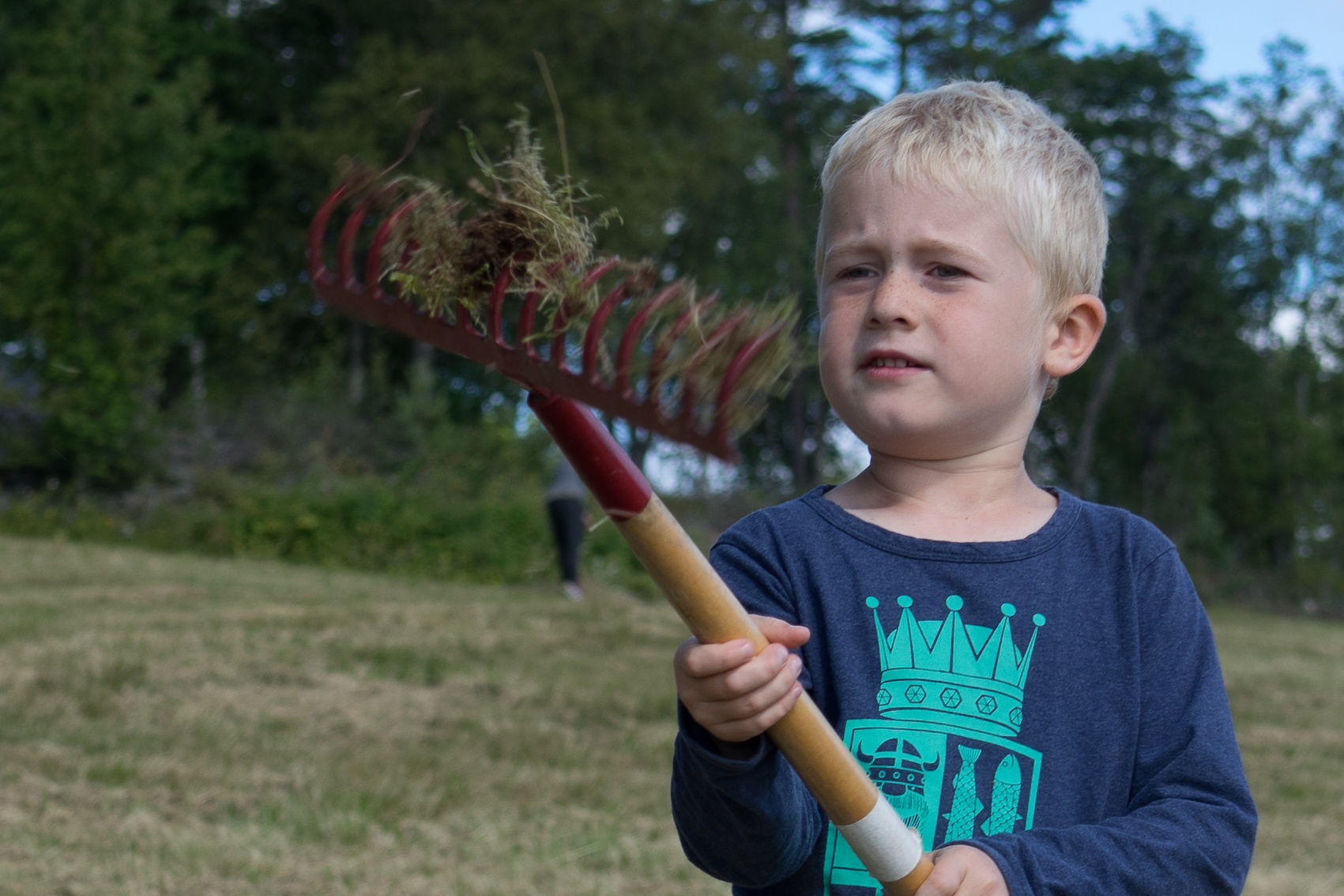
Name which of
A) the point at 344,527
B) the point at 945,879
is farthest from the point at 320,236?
the point at 344,527

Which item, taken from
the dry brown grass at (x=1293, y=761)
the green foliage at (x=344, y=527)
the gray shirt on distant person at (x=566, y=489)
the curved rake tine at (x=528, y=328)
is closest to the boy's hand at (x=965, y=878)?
the curved rake tine at (x=528, y=328)

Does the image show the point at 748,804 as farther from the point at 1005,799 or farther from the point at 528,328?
the point at 528,328

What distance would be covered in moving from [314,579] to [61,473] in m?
6.71

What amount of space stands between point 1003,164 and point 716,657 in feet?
2.32

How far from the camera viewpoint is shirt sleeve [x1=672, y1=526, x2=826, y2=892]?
1373mm

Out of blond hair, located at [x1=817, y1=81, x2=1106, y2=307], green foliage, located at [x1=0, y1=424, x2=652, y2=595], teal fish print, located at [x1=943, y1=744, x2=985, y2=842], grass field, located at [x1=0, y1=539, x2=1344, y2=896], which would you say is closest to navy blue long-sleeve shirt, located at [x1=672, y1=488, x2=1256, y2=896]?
teal fish print, located at [x1=943, y1=744, x2=985, y2=842]

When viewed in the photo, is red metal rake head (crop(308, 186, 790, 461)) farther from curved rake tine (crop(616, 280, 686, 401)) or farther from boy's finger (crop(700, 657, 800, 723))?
boy's finger (crop(700, 657, 800, 723))

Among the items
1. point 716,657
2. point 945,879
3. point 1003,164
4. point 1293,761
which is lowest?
point 1293,761

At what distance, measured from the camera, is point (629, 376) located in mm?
1055

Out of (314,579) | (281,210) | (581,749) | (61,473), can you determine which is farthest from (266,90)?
(581,749)

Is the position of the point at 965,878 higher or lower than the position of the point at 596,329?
lower

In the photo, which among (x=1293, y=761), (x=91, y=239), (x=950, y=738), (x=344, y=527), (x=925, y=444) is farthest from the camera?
(x=91, y=239)

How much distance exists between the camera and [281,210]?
2208 cm

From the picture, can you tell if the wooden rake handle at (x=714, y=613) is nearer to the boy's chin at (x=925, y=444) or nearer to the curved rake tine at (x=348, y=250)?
the curved rake tine at (x=348, y=250)
